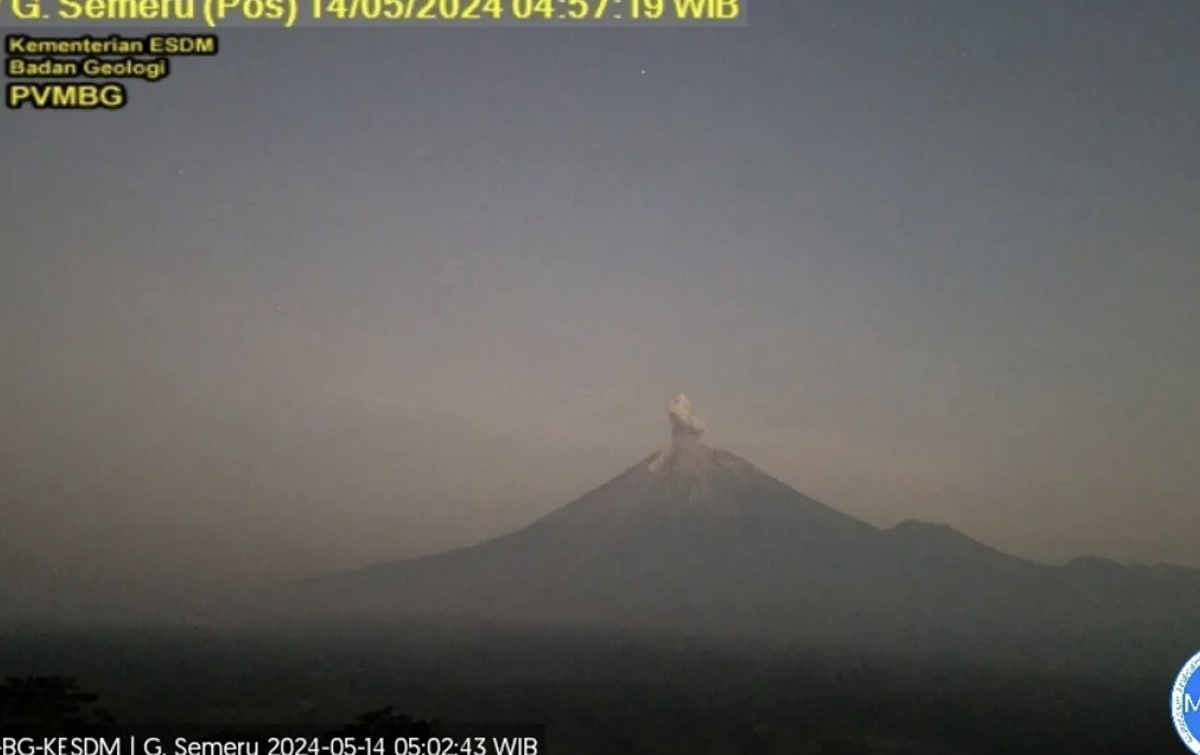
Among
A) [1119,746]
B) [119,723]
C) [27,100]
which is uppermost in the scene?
[27,100]

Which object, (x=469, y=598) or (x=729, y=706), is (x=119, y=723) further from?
(x=729, y=706)

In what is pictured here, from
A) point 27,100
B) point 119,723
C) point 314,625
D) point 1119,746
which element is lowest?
point 1119,746

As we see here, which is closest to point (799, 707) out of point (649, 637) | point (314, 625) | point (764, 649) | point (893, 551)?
point (764, 649)

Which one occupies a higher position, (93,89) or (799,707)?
(93,89)

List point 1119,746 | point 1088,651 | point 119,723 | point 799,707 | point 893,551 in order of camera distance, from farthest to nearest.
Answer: point 893,551
point 1088,651
point 799,707
point 1119,746
point 119,723

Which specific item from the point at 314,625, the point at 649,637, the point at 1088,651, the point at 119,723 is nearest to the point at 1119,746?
the point at 1088,651

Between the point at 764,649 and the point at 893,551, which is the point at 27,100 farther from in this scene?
the point at 893,551

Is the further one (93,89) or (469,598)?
(469,598)

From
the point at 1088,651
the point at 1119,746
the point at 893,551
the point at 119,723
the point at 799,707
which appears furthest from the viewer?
the point at 893,551

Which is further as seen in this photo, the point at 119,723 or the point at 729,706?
the point at 729,706
